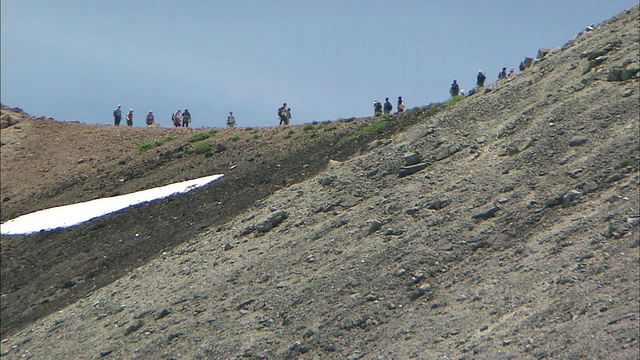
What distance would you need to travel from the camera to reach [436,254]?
84.9ft

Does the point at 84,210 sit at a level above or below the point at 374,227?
above

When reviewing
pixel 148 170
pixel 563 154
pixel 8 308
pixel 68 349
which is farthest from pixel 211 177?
pixel 563 154

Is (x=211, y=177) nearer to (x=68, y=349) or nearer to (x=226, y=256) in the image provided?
(x=226, y=256)

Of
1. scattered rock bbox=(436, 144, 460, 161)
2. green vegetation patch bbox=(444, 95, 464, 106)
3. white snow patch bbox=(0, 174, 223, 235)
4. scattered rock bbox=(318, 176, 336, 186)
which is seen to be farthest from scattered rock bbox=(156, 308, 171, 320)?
green vegetation patch bbox=(444, 95, 464, 106)

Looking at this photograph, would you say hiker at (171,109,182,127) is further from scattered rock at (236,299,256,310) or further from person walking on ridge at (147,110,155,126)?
scattered rock at (236,299,256,310)

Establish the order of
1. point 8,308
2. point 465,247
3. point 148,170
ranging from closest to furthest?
point 465,247 → point 8,308 → point 148,170

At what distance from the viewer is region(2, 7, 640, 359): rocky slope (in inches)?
862

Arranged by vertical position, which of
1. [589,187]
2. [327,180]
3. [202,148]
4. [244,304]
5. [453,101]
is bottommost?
[244,304]

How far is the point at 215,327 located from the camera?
26375 mm

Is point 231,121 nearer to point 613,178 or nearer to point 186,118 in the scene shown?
point 186,118

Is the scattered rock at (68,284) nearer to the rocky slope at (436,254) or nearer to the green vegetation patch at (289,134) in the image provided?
the rocky slope at (436,254)

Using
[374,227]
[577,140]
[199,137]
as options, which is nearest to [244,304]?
[374,227]

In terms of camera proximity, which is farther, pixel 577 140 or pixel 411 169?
pixel 411 169

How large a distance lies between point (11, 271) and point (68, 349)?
34.5ft
